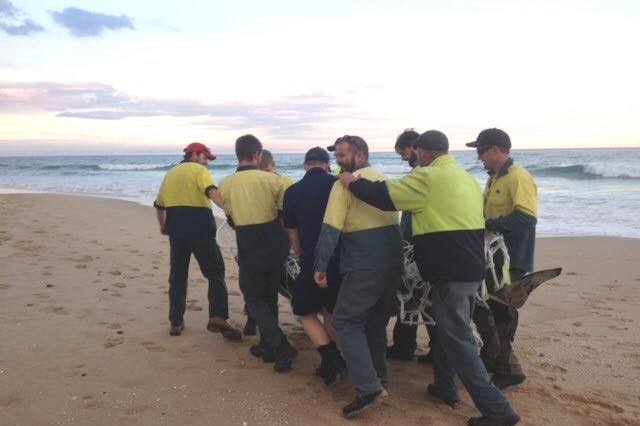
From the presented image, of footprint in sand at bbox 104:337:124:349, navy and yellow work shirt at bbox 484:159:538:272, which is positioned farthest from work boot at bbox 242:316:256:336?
navy and yellow work shirt at bbox 484:159:538:272

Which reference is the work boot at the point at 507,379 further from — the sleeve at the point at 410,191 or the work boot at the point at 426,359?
the sleeve at the point at 410,191

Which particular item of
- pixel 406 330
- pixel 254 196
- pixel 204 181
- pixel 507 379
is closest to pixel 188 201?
pixel 204 181

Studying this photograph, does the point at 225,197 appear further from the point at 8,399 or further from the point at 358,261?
the point at 8,399

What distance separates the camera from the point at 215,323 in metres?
5.27

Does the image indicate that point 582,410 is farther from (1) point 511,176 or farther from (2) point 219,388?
(2) point 219,388

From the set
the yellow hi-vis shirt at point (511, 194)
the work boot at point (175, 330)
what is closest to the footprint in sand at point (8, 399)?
the work boot at point (175, 330)

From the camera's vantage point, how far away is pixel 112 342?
203 inches

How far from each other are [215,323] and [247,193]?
54.4 inches

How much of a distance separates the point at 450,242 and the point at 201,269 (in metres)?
2.77

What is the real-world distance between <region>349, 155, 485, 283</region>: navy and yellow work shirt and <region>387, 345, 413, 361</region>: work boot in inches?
65.5

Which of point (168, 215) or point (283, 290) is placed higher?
point (168, 215)

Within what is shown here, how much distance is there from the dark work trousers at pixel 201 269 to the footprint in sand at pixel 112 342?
0.51 metres

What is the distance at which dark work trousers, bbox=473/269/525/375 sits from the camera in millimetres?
4199

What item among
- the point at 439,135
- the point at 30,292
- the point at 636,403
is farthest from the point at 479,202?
the point at 30,292
